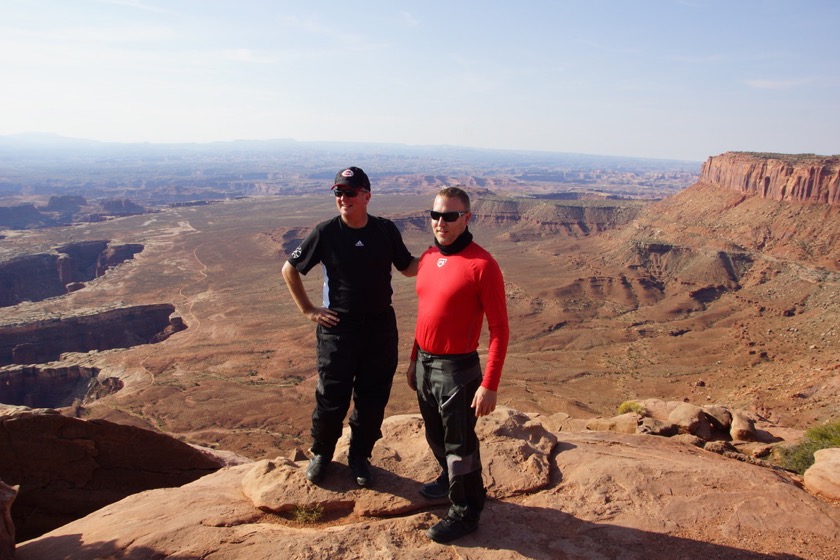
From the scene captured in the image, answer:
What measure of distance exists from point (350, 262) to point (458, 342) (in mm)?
1203

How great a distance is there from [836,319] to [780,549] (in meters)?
35.7

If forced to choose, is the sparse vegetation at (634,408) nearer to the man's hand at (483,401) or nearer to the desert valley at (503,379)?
the desert valley at (503,379)

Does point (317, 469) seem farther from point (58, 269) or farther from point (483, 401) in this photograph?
point (58, 269)

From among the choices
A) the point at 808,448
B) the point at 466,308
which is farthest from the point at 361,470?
the point at 808,448

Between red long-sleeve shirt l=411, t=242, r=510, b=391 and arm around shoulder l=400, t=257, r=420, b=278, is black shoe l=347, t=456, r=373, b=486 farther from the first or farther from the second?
arm around shoulder l=400, t=257, r=420, b=278

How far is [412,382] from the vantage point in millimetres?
→ 4512

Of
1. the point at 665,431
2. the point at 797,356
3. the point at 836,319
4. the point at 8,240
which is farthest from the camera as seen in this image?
the point at 8,240

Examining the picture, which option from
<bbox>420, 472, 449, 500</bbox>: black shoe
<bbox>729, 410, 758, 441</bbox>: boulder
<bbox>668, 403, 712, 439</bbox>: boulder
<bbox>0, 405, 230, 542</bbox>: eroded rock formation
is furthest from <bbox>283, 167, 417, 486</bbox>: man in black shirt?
<bbox>729, 410, 758, 441</bbox>: boulder

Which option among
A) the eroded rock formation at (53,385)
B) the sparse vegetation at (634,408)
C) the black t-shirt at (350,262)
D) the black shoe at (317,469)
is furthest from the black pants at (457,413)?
the eroded rock formation at (53,385)

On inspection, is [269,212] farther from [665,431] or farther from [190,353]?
[665,431]

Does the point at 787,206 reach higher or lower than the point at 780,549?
higher

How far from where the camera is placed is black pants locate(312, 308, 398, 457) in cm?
446

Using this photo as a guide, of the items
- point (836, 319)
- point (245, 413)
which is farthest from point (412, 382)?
point (836, 319)

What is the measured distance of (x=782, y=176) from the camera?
177 feet
